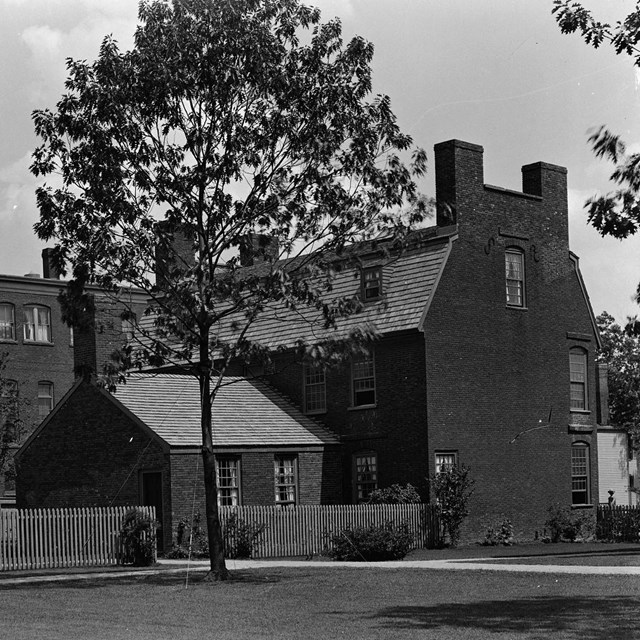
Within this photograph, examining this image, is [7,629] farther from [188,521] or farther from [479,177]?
[479,177]

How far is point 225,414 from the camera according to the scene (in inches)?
1517

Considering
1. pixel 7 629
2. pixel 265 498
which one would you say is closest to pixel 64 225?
pixel 7 629

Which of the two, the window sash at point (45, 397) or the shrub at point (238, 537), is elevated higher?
the window sash at point (45, 397)

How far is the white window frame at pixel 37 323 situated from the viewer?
6369 centimetres

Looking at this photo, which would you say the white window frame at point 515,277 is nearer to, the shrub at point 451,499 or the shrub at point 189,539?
the shrub at point 451,499

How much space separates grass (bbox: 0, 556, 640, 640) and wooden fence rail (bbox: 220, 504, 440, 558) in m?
7.73

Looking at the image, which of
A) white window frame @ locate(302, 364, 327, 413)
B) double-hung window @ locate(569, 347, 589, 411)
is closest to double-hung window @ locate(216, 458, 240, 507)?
white window frame @ locate(302, 364, 327, 413)

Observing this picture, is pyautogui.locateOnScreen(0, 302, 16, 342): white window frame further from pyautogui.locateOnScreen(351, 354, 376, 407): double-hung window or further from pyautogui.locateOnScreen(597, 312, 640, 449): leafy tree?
pyautogui.locateOnScreen(597, 312, 640, 449): leafy tree

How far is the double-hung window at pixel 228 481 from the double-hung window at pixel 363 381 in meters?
5.07

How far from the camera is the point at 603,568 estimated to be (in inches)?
1003

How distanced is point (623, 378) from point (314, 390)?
45.5m

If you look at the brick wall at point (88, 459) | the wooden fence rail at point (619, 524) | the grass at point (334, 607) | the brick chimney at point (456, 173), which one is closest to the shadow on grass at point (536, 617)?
the grass at point (334, 607)

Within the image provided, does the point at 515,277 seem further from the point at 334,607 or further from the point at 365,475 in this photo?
the point at 334,607

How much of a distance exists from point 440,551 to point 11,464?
21297 millimetres
